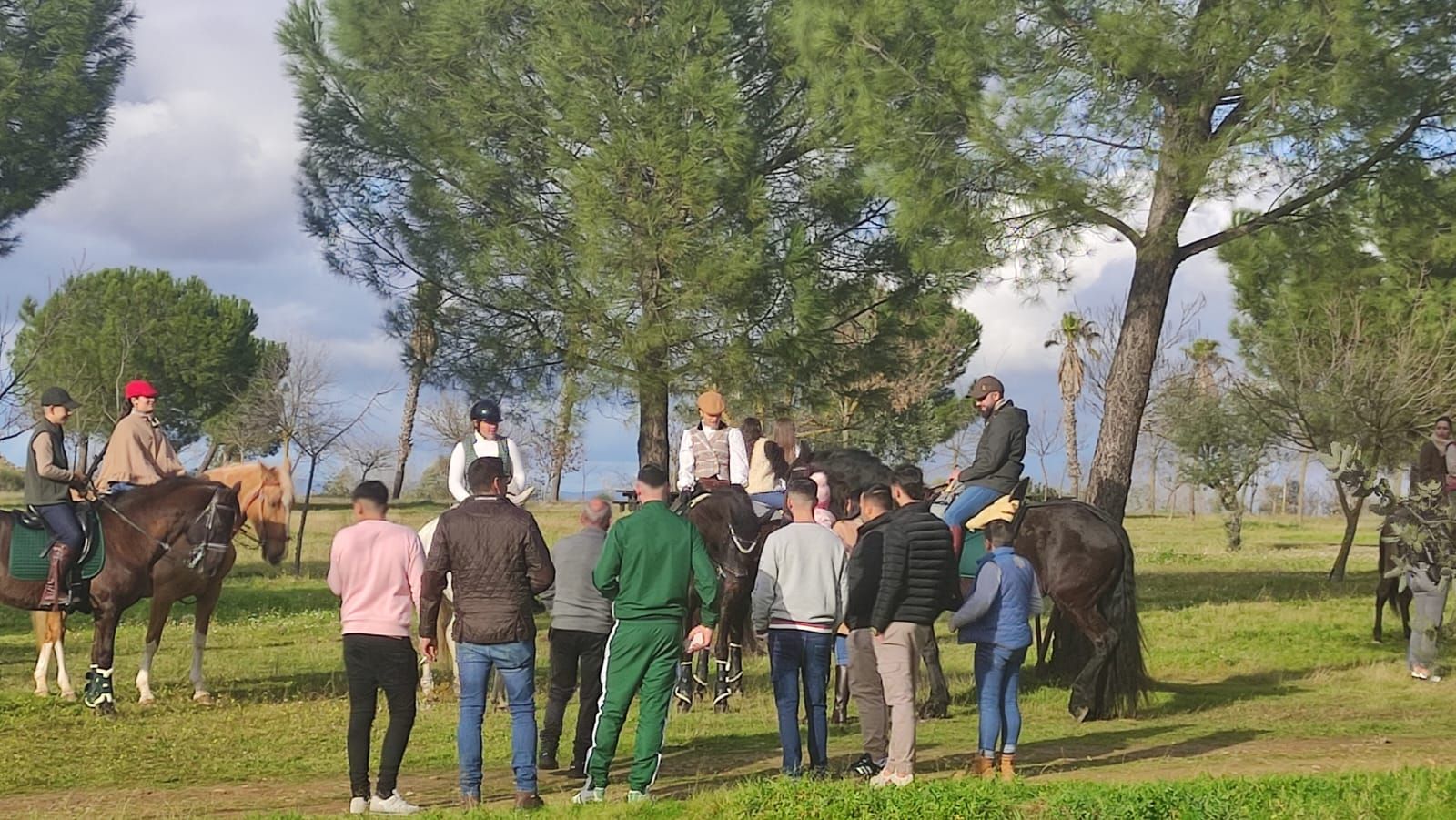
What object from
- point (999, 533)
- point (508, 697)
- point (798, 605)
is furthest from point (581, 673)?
point (999, 533)

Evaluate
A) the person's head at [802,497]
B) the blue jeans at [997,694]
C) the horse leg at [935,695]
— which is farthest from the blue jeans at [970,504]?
the person's head at [802,497]

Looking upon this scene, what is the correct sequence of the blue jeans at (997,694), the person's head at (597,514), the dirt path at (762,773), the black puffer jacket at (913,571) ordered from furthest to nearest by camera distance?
the person's head at (597,514), the blue jeans at (997,694), the black puffer jacket at (913,571), the dirt path at (762,773)

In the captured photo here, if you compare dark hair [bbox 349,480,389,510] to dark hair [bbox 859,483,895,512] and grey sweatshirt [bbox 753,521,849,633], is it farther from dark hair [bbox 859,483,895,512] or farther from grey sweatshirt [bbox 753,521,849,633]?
dark hair [bbox 859,483,895,512]

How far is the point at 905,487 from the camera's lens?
9688mm

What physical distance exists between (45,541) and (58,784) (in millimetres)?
3489

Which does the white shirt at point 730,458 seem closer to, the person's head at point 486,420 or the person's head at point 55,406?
the person's head at point 486,420

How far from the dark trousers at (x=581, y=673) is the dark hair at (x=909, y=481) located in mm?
2077

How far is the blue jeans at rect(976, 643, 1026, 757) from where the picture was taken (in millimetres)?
9539

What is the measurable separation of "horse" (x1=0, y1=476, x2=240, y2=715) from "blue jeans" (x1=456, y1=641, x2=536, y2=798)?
17.2ft

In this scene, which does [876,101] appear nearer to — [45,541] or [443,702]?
[443,702]

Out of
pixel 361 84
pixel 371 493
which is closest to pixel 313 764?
pixel 371 493

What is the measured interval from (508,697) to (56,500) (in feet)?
19.7

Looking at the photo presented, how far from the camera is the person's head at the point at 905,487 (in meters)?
9.55

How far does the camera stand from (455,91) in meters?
23.4
